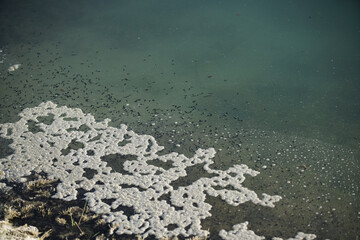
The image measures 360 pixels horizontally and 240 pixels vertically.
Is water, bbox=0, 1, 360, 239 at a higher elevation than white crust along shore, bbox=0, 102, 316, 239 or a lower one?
higher

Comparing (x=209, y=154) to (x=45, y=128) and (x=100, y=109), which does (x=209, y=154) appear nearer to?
(x=100, y=109)

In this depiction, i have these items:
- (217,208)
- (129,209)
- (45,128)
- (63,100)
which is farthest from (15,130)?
(217,208)

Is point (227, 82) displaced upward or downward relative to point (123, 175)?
upward

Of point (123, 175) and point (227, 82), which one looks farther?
point (227, 82)

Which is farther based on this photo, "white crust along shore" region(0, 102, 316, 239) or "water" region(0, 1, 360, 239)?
"water" region(0, 1, 360, 239)
